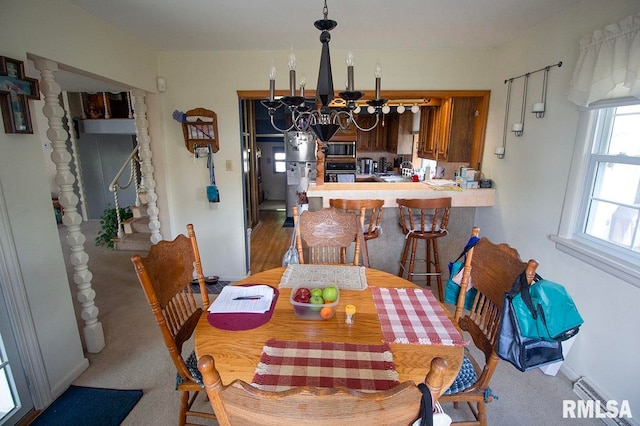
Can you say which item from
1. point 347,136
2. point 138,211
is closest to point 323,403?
point 138,211

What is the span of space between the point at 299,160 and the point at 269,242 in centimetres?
193

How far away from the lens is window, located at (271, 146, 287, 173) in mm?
8031

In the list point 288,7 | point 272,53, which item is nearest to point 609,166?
point 288,7

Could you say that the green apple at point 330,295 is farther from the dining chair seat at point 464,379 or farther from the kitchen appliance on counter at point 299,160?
the kitchen appliance on counter at point 299,160

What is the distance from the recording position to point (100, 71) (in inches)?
88.0

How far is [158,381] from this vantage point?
6.51 feet

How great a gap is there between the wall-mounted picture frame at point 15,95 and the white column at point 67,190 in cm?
23

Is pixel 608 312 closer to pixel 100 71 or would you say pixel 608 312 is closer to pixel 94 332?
pixel 94 332

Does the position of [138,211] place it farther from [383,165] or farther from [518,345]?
[518,345]

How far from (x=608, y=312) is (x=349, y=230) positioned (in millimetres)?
1574

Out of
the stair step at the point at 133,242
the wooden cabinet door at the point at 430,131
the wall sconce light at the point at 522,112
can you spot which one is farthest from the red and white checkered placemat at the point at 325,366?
the stair step at the point at 133,242

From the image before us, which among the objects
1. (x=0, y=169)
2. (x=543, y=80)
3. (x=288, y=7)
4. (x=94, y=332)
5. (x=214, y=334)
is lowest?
(x=94, y=332)

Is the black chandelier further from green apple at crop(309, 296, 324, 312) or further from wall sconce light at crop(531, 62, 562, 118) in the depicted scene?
wall sconce light at crop(531, 62, 562, 118)

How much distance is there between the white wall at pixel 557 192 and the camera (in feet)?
5.52
